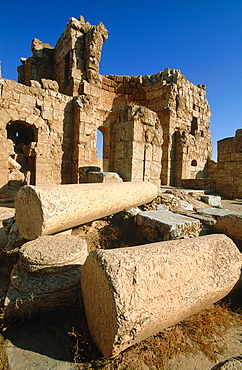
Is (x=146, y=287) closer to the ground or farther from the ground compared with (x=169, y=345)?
farther from the ground

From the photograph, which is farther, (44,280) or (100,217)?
(100,217)

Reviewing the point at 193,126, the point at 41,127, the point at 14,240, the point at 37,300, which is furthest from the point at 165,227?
the point at 193,126

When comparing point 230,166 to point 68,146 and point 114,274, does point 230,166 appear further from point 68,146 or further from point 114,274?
point 114,274

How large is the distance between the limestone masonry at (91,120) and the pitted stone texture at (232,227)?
2.78 m

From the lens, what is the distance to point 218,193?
778cm

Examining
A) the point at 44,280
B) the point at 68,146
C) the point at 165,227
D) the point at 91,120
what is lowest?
the point at 44,280

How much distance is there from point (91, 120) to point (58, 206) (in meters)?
7.51

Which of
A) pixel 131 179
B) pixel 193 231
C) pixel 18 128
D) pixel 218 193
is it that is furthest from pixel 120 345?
pixel 18 128

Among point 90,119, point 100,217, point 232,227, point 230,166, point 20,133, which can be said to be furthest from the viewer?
point 20,133

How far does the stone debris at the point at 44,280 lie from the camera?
163 cm

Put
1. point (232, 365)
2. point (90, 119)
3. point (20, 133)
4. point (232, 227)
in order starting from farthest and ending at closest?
point (20, 133), point (90, 119), point (232, 227), point (232, 365)

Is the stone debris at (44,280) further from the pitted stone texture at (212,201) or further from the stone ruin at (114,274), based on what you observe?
the pitted stone texture at (212,201)

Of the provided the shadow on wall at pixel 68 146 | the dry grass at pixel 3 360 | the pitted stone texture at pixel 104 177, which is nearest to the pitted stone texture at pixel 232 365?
the dry grass at pixel 3 360

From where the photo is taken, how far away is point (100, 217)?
10.5ft
